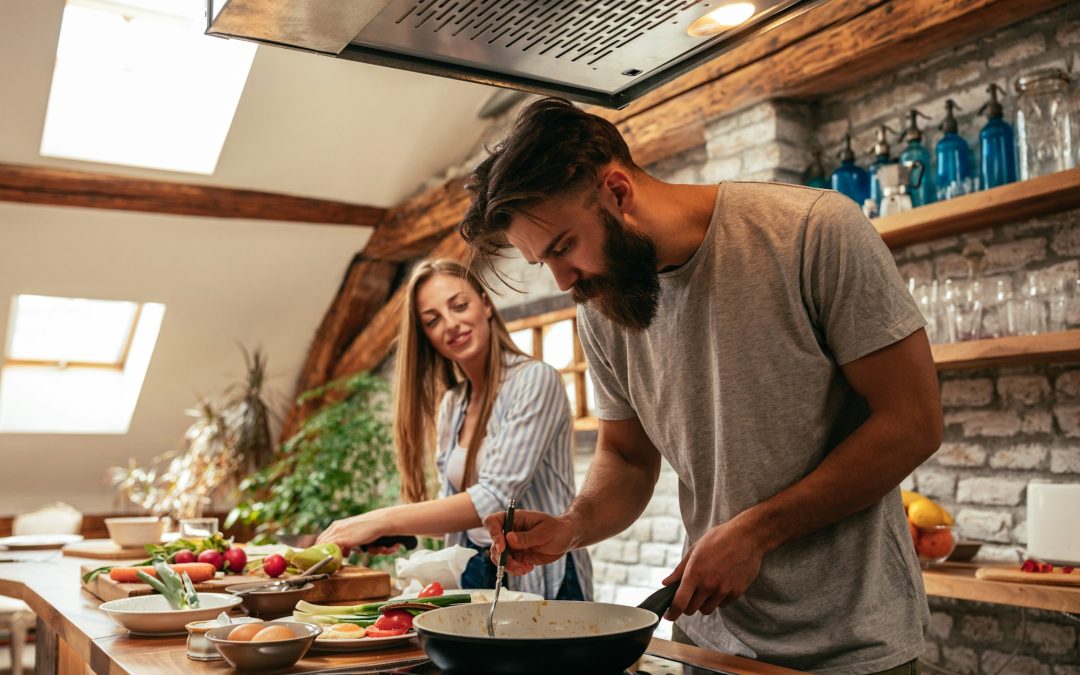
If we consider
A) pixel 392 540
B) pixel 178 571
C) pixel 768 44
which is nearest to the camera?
pixel 178 571

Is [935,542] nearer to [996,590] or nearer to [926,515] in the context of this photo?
[926,515]

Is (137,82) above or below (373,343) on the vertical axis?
above

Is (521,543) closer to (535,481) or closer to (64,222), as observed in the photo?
(535,481)

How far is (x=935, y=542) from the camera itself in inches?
104

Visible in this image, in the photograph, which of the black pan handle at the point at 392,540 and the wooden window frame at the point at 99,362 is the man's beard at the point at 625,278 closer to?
the black pan handle at the point at 392,540

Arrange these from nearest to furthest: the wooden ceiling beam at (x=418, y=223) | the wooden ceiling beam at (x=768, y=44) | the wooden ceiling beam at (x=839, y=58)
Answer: the wooden ceiling beam at (x=839, y=58), the wooden ceiling beam at (x=768, y=44), the wooden ceiling beam at (x=418, y=223)

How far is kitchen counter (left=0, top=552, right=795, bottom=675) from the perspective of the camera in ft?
4.11

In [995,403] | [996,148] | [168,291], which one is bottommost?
[995,403]

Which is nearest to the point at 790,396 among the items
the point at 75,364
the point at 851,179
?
the point at 851,179

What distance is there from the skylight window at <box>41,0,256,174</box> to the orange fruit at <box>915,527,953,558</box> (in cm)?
368

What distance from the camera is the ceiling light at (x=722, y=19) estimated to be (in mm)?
1309

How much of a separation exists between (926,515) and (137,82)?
4.27m

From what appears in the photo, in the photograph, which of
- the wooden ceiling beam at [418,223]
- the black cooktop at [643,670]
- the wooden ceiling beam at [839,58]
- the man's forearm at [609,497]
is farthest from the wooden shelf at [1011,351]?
the wooden ceiling beam at [418,223]

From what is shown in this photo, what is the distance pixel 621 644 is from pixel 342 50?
0.88 m
